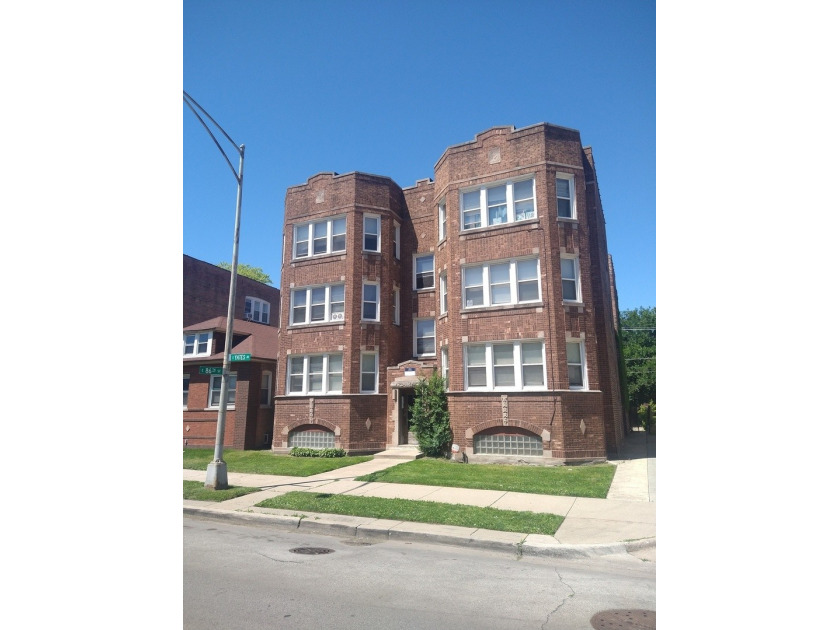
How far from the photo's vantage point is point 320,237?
21.6 m

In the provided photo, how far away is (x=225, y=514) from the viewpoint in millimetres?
9422

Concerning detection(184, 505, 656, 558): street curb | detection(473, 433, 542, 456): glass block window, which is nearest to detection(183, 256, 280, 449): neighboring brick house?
detection(473, 433, 542, 456): glass block window

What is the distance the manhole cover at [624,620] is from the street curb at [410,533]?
2.25m

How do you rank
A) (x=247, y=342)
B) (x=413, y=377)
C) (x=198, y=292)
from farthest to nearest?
(x=198, y=292), (x=247, y=342), (x=413, y=377)

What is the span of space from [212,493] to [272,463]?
19.0 feet

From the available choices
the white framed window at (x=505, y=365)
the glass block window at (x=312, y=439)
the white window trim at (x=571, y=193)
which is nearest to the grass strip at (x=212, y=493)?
the glass block window at (x=312, y=439)

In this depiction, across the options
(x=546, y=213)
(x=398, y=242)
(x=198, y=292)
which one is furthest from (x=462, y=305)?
(x=198, y=292)

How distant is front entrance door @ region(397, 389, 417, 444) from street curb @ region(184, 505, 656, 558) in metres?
10.4

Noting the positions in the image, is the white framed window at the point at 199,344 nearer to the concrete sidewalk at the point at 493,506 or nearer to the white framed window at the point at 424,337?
the white framed window at the point at 424,337

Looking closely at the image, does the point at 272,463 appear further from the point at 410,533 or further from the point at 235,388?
the point at 410,533

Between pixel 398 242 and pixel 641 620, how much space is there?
19.0 m

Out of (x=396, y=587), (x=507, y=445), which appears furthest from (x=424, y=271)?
(x=396, y=587)

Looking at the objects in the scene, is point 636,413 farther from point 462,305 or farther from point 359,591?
point 359,591

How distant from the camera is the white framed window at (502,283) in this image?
17.1 m
